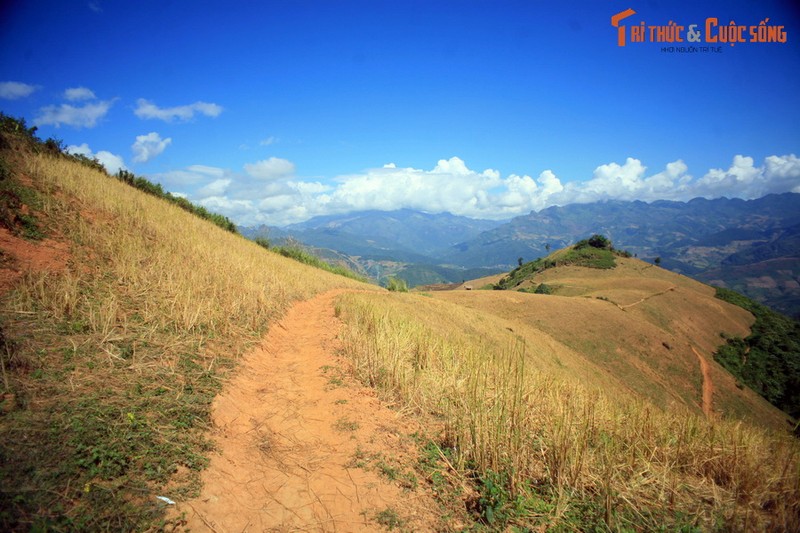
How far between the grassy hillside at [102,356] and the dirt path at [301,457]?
0.31 metres

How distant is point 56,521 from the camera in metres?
2.42

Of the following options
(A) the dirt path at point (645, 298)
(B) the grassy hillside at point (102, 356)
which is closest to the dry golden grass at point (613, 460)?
(B) the grassy hillside at point (102, 356)

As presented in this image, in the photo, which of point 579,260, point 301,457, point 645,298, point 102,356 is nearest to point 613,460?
point 301,457

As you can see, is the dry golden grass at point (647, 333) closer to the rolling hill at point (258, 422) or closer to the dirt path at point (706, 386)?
the dirt path at point (706, 386)

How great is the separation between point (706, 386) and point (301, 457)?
41.3 metres

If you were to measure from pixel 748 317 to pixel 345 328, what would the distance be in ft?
231

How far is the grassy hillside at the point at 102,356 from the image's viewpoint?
280 centimetres

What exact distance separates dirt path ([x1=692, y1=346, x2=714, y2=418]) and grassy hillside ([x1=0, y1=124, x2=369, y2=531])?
36.1 meters

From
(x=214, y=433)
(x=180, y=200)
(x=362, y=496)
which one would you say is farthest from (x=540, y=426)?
(x=180, y=200)

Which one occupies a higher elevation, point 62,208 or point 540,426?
point 62,208

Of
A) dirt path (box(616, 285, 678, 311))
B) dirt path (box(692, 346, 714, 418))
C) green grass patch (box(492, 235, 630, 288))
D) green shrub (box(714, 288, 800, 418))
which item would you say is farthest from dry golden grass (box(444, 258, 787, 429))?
green grass patch (box(492, 235, 630, 288))

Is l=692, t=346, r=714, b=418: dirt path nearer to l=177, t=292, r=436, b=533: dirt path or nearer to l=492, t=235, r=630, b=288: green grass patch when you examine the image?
l=177, t=292, r=436, b=533: dirt path

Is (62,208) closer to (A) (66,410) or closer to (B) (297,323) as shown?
(B) (297,323)

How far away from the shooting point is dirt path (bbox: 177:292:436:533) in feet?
10.5
